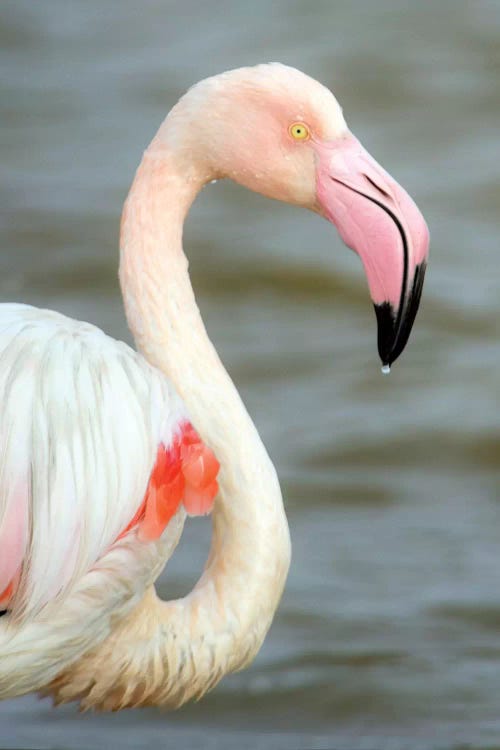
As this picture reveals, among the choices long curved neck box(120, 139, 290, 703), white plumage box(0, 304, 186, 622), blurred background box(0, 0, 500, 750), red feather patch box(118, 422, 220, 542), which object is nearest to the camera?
white plumage box(0, 304, 186, 622)

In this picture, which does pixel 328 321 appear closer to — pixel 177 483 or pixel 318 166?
pixel 318 166

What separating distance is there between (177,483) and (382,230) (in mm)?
659

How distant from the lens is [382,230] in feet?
9.07

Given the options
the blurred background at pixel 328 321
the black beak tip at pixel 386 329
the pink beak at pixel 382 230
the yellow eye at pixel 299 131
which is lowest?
the blurred background at pixel 328 321

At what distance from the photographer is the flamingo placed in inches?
105

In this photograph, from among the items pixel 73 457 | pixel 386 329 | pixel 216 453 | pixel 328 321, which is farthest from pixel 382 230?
pixel 328 321

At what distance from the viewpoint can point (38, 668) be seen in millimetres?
2740

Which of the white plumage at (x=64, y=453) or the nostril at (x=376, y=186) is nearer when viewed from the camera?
the white plumage at (x=64, y=453)

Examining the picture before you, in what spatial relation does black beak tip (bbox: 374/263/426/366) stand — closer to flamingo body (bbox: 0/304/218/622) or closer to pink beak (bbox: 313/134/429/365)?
pink beak (bbox: 313/134/429/365)

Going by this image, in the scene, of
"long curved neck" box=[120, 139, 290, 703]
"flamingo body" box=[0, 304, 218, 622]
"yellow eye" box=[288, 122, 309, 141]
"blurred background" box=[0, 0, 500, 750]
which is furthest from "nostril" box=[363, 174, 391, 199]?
"blurred background" box=[0, 0, 500, 750]

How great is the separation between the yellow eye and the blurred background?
6.28 feet

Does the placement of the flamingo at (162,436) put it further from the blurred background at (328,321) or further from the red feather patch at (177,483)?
the blurred background at (328,321)

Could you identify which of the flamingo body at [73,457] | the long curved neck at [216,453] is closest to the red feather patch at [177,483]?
the flamingo body at [73,457]

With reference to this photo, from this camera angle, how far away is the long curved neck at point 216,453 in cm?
294
